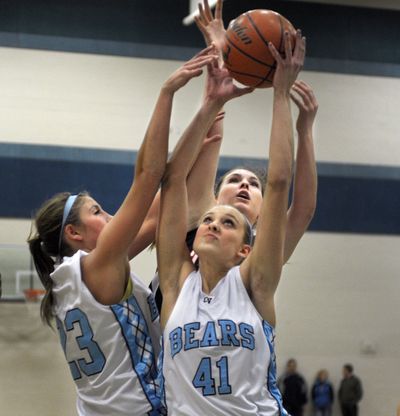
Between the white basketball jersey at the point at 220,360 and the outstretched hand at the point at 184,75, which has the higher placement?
the outstretched hand at the point at 184,75

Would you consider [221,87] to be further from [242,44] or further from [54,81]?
[54,81]

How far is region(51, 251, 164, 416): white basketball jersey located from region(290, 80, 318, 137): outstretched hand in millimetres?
1070

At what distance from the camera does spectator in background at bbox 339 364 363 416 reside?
424 inches

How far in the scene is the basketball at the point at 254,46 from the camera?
3.38m

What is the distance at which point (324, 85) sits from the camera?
11.3 metres

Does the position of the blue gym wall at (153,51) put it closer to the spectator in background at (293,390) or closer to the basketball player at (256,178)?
the spectator in background at (293,390)

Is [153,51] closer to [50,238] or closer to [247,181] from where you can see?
[247,181]

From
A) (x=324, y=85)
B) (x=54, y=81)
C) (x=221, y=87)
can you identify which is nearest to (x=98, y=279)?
(x=221, y=87)

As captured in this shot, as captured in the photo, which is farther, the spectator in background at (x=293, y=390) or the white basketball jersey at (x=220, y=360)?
the spectator in background at (x=293, y=390)

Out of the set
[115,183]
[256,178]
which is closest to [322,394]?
[115,183]

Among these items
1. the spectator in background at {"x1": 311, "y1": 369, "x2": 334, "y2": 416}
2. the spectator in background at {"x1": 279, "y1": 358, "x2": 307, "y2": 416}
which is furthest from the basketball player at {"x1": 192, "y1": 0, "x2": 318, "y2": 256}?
the spectator in background at {"x1": 311, "y1": 369, "x2": 334, "y2": 416}

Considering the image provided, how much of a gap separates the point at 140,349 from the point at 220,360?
1.51ft

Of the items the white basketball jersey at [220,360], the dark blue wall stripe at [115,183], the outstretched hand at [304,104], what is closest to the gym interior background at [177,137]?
the dark blue wall stripe at [115,183]

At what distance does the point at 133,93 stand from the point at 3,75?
63.6 inches
